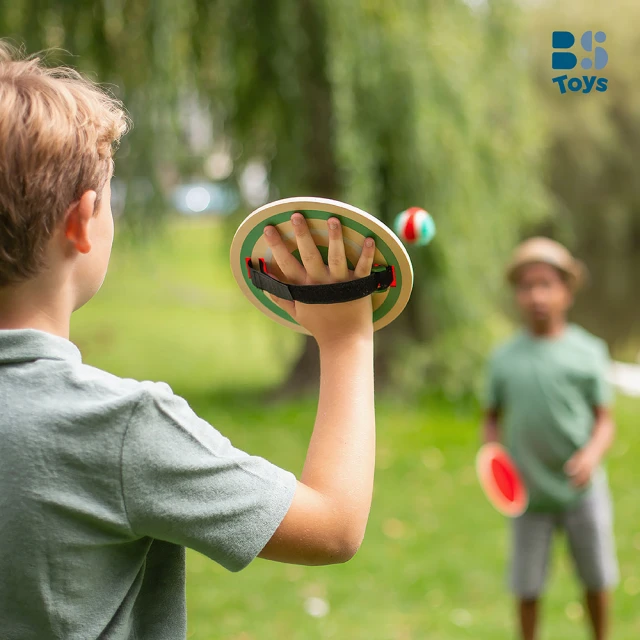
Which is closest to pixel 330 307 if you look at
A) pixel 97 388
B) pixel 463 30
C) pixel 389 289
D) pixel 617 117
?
pixel 389 289

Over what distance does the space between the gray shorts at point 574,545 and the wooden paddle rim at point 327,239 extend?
2.41 meters

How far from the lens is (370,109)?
5707 mm

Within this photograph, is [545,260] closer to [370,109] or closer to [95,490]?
[370,109]

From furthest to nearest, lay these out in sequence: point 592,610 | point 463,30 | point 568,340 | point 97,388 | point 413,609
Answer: point 463,30, point 413,609, point 568,340, point 592,610, point 97,388

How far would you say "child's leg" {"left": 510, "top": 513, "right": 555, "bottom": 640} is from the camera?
3355 mm

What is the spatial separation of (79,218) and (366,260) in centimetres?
36

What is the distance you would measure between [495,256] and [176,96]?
2912 mm

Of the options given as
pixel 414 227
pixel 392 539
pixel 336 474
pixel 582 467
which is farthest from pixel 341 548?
pixel 392 539

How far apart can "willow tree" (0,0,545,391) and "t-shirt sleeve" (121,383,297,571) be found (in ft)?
14.1

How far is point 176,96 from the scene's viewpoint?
5.25 metres

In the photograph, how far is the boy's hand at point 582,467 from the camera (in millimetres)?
3320

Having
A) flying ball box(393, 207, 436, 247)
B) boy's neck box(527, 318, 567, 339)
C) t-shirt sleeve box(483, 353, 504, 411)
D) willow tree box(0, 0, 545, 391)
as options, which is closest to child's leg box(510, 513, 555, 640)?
t-shirt sleeve box(483, 353, 504, 411)

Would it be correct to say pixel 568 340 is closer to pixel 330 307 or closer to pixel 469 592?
pixel 469 592

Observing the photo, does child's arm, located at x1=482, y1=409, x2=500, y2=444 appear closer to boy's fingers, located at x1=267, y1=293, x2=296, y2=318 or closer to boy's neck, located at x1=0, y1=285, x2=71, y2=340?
boy's fingers, located at x1=267, y1=293, x2=296, y2=318
